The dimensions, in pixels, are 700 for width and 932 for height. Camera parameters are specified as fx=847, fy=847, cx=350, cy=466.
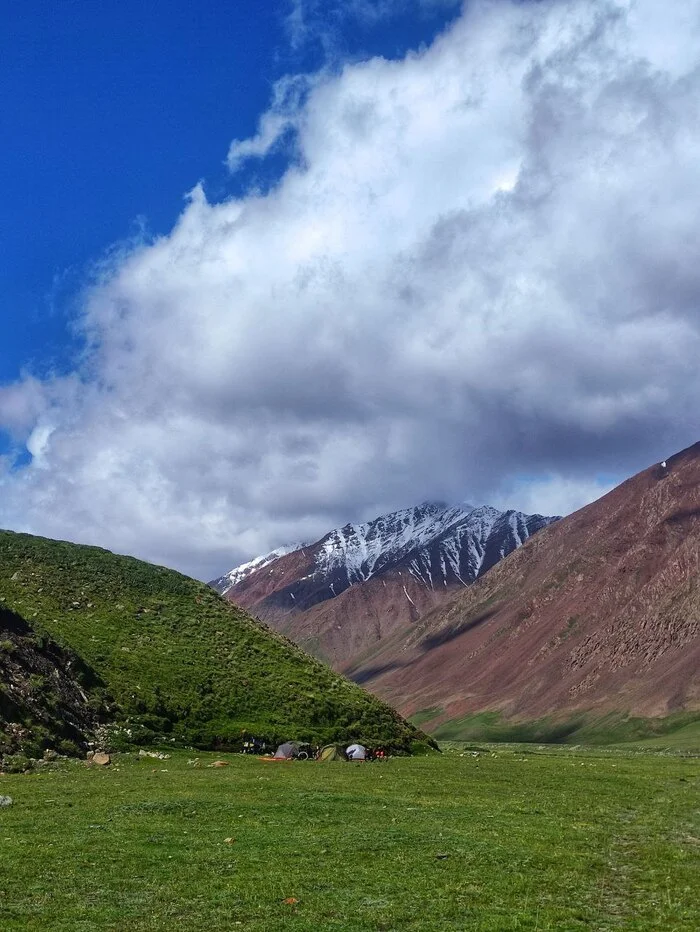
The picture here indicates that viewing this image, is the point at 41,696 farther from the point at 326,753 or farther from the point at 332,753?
the point at 332,753

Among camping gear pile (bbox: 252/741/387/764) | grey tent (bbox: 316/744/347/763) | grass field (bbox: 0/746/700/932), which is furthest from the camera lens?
camping gear pile (bbox: 252/741/387/764)

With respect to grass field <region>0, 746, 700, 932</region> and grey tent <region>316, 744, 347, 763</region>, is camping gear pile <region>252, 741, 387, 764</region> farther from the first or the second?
grass field <region>0, 746, 700, 932</region>

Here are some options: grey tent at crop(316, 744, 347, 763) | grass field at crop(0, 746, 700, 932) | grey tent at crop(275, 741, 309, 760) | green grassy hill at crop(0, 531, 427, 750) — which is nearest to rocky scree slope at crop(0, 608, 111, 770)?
green grassy hill at crop(0, 531, 427, 750)

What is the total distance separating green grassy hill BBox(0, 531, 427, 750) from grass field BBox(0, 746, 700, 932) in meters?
23.4

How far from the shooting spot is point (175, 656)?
68.8 meters

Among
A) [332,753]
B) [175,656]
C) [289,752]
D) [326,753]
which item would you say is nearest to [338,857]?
[332,753]

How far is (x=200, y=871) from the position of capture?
1914cm

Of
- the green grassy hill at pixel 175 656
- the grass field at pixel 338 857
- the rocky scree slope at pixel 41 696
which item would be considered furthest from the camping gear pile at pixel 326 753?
the grass field at pixel 338 857

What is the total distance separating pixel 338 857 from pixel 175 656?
5008 cm

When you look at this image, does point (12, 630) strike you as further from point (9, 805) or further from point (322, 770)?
point (9, 805)

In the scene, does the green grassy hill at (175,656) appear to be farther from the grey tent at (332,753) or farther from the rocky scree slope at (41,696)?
the grey tent at (332,753)

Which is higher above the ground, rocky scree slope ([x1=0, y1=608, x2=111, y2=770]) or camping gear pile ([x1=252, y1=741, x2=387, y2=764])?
rocky scree slope ([x1=0, y1=608, x2=111, y2=770])

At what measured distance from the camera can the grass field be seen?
52.5 ft

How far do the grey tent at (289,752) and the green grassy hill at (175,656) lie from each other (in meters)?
3.84
